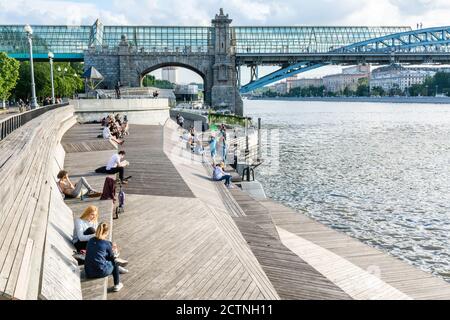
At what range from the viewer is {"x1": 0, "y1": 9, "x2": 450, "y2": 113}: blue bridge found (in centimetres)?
8519

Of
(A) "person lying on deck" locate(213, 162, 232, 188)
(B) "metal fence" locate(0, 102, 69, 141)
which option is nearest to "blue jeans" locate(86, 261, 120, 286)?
(B) "metal fence" locate(0, 102, 69, 141)

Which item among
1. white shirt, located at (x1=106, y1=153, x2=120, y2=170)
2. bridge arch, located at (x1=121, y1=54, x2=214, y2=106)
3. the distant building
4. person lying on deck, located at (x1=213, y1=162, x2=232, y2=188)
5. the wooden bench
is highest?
bridge arch, located at (x1=121, y1=54, x2=214, y2=106)

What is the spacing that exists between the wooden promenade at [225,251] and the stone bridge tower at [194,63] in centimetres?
6520

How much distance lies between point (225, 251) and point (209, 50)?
81.5m

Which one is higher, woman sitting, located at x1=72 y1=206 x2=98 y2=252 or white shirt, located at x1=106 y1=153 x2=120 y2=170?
white shirt, located at x1=106 y1=153 x2=120 y2=170

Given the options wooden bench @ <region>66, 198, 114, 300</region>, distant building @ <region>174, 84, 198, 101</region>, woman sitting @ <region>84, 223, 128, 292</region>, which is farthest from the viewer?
distant building @ <region>174, 84, 198, 101</region>

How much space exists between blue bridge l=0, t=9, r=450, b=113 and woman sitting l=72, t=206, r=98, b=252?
76898 millimetres

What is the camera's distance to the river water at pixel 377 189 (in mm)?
19906

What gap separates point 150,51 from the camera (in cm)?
8675

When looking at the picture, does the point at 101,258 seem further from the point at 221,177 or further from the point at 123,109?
the point at 123,109

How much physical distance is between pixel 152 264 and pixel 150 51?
263 feet

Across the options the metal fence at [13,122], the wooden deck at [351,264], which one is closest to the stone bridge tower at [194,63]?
the metal fence at [13,122]

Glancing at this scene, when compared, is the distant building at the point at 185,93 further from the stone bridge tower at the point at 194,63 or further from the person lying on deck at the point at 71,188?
the person lying on deck at the point at 71,188

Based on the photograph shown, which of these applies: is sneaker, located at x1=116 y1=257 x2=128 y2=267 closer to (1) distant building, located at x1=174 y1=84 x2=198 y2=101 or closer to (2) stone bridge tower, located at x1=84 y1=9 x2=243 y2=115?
(2) stone bridge tower, located at x1=84 y1=9 x2=243 y2=115
